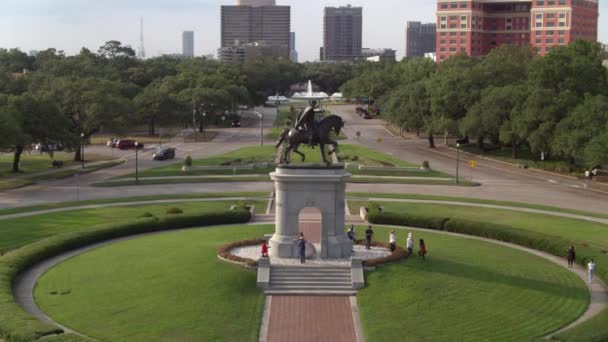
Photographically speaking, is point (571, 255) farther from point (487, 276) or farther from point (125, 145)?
point (125, 145)

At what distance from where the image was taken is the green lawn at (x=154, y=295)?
105 ft

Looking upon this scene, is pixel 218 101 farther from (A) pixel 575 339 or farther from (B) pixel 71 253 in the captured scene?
(A) pixel 575 339

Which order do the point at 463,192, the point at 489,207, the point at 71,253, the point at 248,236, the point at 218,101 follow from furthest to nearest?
the point at 218,101 → the point at 463,192 → the point at 489,207 → the point at 248,236 → the point at 71,253

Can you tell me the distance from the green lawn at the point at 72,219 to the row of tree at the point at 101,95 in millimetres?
23424

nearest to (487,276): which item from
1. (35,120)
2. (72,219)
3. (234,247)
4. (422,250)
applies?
(422,250)

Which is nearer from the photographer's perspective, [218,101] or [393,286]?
[393,286]

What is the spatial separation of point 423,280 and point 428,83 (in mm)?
84451

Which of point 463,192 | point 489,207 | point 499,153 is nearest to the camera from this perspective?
point 489,207

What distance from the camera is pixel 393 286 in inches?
1478

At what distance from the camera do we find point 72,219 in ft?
184

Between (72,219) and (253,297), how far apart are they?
80.5ft

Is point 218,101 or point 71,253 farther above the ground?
point 218,101

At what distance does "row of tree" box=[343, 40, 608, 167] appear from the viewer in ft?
276

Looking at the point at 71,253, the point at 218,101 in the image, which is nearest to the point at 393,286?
the point at 71,253
